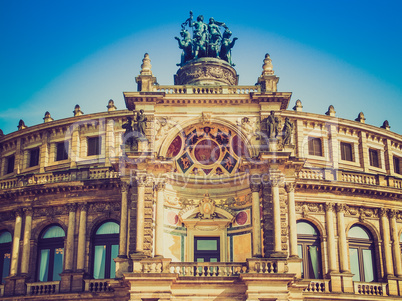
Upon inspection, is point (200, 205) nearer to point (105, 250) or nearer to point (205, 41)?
point (105, 250)

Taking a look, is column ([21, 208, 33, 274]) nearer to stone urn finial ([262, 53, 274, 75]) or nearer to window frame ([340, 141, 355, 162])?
stone urn finial ([262, 53, 274, 75])

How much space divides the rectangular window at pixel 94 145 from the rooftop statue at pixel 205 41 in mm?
8247

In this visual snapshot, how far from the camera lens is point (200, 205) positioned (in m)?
37.3

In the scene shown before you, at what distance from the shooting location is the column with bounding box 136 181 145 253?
33.2 meters

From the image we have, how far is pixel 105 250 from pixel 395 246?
1963 cm

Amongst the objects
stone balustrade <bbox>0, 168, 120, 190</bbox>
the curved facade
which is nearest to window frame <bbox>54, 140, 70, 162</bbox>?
the curved facade

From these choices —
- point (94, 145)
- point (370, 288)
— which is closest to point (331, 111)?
point (370, 288)

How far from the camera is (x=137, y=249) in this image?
33.1 metres

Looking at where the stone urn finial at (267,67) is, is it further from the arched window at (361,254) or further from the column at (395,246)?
the column at (395,246)

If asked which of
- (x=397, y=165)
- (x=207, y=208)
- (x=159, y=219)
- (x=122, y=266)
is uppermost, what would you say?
(x=397, y=165)

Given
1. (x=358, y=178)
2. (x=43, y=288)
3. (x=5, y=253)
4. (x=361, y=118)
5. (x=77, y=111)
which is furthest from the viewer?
(x=361, y=118)

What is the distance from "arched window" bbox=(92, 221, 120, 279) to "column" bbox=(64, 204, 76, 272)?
142 cm

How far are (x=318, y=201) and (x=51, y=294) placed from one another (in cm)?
1832

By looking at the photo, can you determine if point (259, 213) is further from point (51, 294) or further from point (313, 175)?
point (51, 294)
